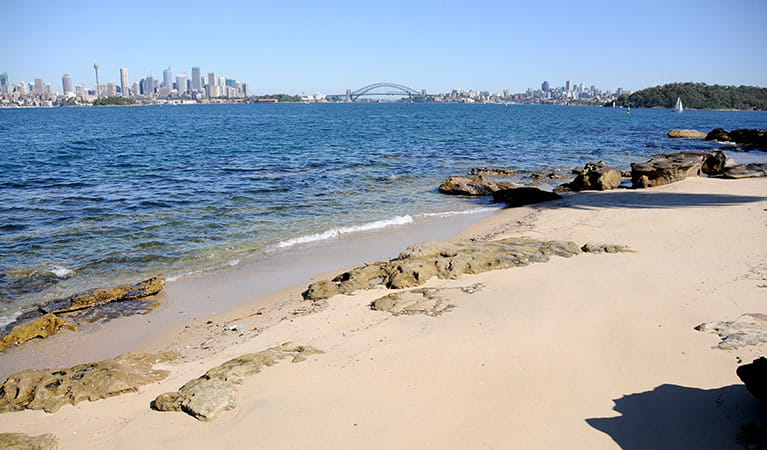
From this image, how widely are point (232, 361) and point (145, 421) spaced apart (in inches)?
50.9

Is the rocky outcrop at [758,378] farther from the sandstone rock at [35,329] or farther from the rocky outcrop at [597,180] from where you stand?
the rocky outcrop at [597,180]

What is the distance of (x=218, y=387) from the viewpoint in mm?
5629

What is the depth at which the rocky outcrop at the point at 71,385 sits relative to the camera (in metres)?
5.72

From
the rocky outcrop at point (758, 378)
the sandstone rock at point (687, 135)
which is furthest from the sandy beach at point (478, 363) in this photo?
the sandstone rock at point (687, 135)

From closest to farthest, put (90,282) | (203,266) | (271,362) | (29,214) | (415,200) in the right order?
(271,362)
(90,282)
(203,266)
(29,214)
(415,200)

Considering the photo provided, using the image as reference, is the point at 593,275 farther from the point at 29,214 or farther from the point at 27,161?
the point at 27,161

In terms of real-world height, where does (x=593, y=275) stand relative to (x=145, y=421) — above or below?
above

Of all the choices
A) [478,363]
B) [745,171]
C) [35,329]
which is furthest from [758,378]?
[745,171]

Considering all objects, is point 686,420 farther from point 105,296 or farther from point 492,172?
point 492,172

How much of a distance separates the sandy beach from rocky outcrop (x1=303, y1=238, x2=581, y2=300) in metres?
0.29

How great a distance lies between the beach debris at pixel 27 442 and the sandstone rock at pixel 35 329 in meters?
3.65

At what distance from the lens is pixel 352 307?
8.27 metres

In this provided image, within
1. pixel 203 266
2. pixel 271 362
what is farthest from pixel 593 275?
pixel 203 266

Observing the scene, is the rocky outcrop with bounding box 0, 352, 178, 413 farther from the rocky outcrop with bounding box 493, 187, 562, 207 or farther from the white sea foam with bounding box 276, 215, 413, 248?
the rocky outcrop with bounding box 493, 187, 562, 207
